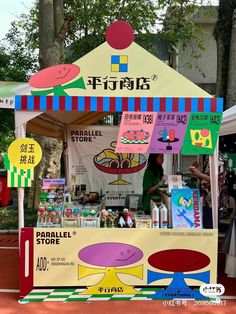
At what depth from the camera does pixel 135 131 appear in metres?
4.33

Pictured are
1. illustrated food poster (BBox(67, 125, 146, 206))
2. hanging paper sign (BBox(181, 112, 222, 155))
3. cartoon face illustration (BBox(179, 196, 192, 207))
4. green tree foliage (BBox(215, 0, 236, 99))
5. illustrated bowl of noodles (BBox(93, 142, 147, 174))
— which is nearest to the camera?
hanging paper sign (BBox(181, 112, 222, 155))

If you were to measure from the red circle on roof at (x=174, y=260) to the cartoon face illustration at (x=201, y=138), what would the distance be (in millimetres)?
1206

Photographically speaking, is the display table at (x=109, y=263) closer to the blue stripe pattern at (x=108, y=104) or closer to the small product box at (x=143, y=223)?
the small product box at (x=143, y=223)

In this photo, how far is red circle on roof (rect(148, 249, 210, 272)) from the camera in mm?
4215

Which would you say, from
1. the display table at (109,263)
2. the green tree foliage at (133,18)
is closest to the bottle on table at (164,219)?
the display table at (109,263)

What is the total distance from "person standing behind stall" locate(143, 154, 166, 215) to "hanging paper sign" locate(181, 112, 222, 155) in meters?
1.09

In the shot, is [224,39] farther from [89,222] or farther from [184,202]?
[89,222]

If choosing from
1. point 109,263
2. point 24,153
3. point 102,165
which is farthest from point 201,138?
point 102,165

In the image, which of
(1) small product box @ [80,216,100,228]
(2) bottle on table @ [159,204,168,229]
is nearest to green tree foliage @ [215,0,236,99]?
(2) bottle on table @ [159,204,168,229]

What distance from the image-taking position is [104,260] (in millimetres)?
4199

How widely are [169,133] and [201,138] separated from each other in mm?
366

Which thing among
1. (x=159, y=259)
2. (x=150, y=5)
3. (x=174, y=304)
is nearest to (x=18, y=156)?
(x=159, y=259)

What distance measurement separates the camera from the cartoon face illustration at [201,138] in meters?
4.30

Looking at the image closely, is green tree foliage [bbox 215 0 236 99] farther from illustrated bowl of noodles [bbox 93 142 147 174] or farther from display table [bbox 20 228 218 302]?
display table [bbox 20 228 218 302]
